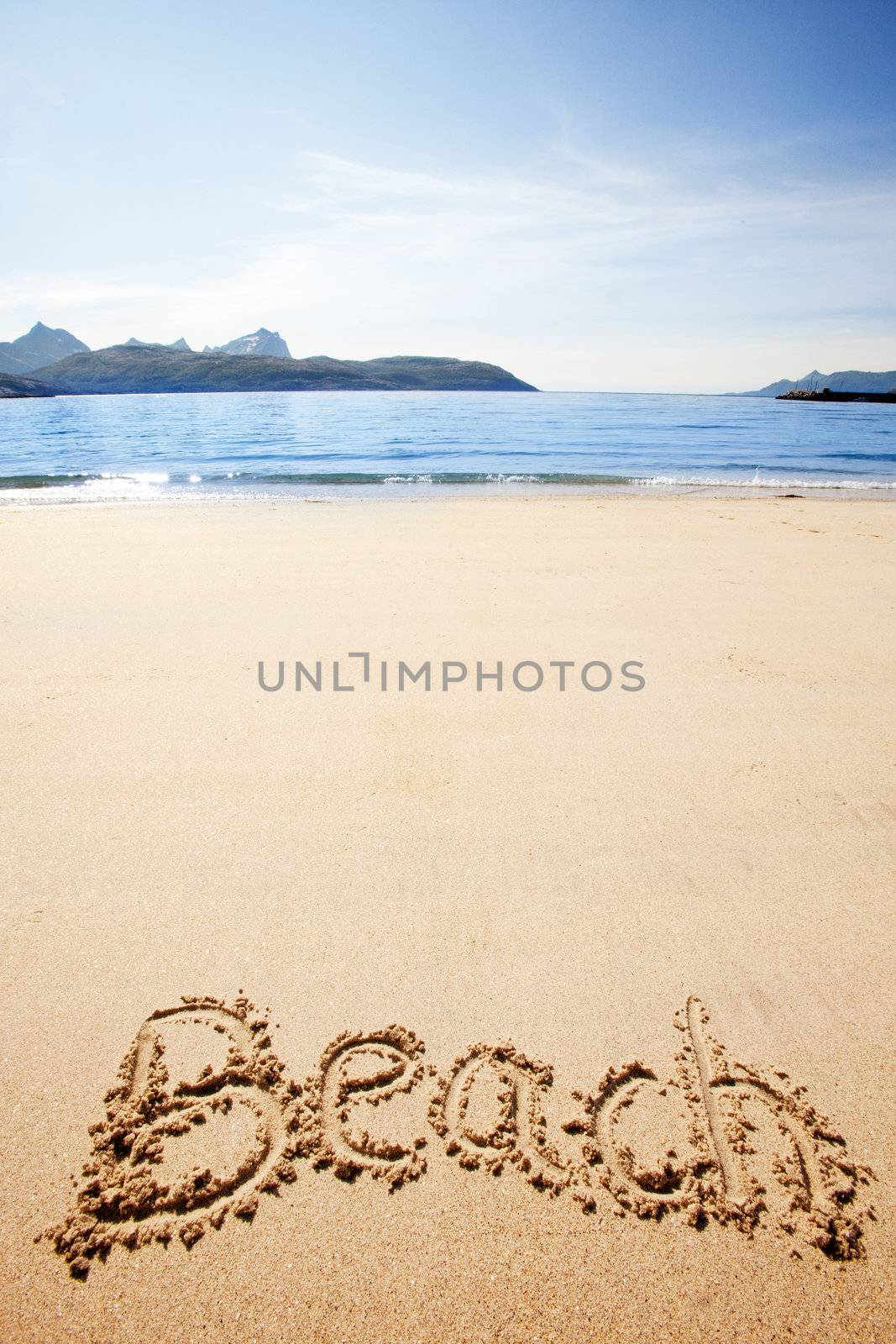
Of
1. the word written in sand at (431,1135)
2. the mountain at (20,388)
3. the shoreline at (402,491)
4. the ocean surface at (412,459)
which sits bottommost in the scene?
the word written in sand at (431,1135)

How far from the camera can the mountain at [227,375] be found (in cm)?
12344

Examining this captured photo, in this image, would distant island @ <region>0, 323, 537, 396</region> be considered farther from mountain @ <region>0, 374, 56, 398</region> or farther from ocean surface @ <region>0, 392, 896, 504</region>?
ocean surface @ <region>0, 392, 896, 504</region>

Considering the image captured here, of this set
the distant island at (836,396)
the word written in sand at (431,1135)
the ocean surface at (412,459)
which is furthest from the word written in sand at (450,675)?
the distant island at (836,396)

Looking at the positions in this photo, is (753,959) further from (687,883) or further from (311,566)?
(311,566)

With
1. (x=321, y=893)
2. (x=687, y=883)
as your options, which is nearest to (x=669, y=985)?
(x=687, y=883)

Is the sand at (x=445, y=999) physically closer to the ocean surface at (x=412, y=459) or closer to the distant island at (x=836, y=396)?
the ocean surface at (x=412, y=459)

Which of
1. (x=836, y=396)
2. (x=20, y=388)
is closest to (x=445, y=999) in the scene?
(x=20, y=388)

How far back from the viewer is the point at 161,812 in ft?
7.84

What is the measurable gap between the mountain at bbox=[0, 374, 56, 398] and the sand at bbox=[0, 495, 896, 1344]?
365 ft

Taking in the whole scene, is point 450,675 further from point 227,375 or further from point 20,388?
point 227,375

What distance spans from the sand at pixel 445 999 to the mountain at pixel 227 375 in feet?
439

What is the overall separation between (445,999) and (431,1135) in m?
0.34

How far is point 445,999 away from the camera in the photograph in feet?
5.70

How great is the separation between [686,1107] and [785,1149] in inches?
A: 8.6
